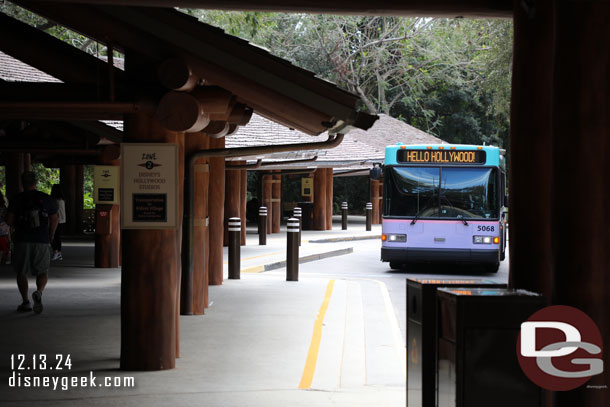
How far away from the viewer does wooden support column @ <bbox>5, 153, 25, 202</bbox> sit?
79.8 ft

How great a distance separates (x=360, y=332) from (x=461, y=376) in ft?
21.4

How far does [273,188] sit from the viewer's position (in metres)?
32.3

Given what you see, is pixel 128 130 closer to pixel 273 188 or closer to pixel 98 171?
pixel 98 171

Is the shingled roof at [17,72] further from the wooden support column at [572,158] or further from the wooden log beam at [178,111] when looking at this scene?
the wooden support column at [572,158]

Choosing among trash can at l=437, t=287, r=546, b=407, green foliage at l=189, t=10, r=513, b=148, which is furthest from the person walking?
green foliage at l=189, t=10, r=513, b=148

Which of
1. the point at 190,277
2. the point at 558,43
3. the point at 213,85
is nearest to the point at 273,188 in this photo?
the point at 190,277

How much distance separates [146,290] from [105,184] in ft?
33.4

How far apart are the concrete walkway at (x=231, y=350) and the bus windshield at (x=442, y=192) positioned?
3926 mm

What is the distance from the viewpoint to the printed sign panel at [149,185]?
8.01 meters

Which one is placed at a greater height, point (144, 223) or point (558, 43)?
point (558, 43)

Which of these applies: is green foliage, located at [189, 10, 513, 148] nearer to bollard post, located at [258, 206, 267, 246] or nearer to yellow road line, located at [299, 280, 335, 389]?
bollard post, located at [258, 206, 267, 246]

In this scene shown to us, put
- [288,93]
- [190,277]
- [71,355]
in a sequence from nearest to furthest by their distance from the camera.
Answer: [288,93]
[71,355]
[190,277]

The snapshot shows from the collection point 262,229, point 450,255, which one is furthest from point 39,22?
point 450,255

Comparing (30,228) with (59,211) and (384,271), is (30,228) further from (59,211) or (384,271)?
(384,271)
